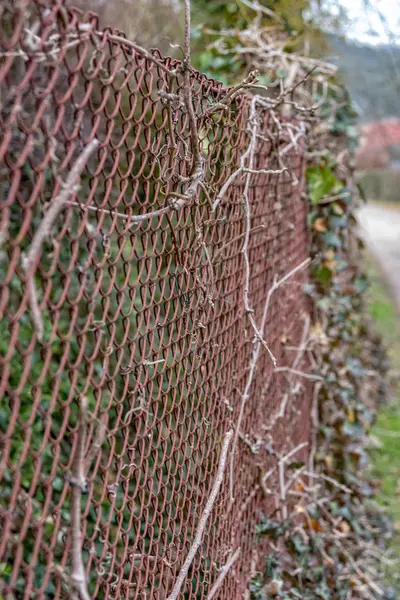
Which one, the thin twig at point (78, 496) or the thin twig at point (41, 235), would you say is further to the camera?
the thin twig at point (78, 496)

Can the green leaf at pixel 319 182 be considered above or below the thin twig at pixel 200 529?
above

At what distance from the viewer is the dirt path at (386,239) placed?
46.0ft

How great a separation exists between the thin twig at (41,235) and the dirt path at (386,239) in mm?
7370

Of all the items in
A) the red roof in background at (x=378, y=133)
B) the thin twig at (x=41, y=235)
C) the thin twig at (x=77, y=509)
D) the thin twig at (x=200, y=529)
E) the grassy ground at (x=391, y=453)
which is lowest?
the grassy ground at (x=391, y=453)

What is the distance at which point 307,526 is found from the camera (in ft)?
10.3

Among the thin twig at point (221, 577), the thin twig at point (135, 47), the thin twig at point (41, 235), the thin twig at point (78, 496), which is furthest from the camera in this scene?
the thin twig at point (221, 577)

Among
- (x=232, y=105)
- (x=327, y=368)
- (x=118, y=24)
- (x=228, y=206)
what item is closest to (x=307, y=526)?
(x=327, y=368)

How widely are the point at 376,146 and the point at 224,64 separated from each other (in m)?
29.7

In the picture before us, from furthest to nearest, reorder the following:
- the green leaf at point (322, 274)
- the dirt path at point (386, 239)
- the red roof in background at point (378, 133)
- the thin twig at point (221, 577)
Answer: the dirt path at point (386, 239), the red roof in background at point (378, 133), the green leaf at point (322, 274), the thin twig at point (221, 577)

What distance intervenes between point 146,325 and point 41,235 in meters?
0.56

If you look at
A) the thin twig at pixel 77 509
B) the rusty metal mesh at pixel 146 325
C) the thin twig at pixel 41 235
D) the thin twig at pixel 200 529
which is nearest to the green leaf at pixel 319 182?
the rusty metal mesh at pixel 146 325

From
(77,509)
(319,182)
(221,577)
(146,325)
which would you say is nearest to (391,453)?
(319,182)

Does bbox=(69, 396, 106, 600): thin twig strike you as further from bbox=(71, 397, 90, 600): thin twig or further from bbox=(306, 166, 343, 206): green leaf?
bbox=(306, 166, 343, 206): green leaf

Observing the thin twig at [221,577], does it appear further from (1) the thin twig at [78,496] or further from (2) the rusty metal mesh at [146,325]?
(1) the thin twig at [78,496]
